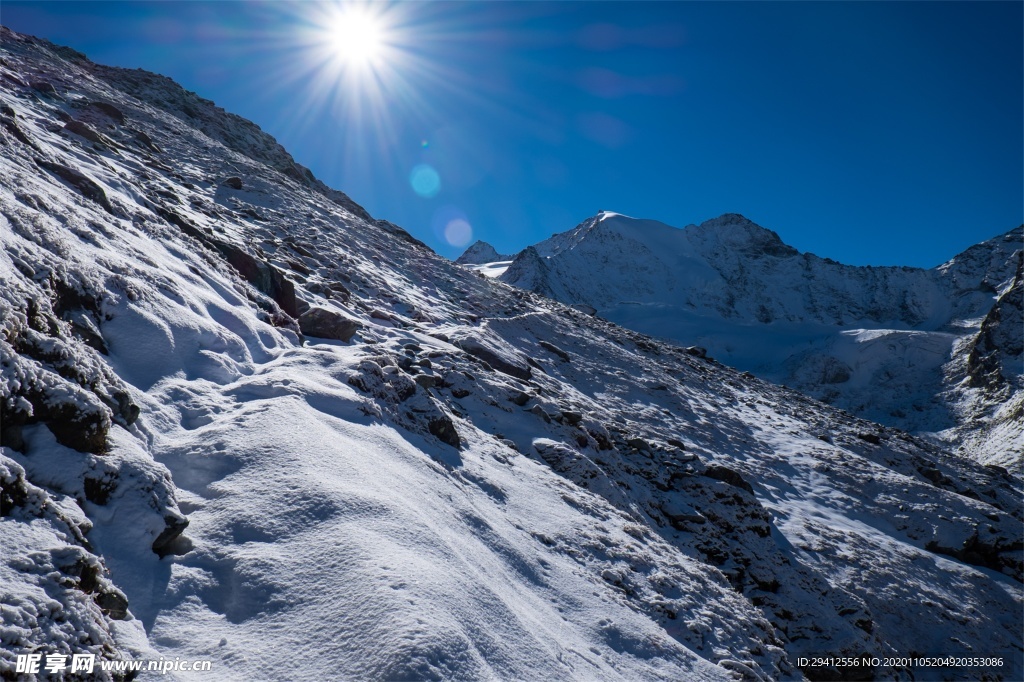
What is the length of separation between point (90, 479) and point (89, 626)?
1.37 meters

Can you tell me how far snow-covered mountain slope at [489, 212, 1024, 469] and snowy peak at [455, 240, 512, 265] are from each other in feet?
81.7

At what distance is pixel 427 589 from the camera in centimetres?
446

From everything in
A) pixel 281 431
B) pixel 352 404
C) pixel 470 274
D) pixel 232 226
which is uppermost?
pixel 470 274

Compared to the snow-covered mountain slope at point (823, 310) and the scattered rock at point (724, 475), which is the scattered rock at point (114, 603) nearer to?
the scattered rock at point (724, 475)

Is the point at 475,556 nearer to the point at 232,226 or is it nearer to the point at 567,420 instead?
the point at 567,420

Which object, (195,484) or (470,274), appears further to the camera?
(470,274)

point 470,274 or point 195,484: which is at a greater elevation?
A: point 470,274

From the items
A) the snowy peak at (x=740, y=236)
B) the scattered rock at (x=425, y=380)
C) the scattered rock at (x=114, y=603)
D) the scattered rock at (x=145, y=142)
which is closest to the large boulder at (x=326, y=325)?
the scattered rock at (x=425, y=380)

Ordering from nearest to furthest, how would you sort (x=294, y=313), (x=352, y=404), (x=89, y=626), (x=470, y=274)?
(x=89, y=626)
(x=352, y=404)
(x=294, y=313)
(x=470, y=274)

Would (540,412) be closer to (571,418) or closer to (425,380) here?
(571,418)

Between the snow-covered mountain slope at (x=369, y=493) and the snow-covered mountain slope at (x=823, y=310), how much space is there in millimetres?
27844

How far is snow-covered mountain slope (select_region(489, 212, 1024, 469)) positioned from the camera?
4719 cm

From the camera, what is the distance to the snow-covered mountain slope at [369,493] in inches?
153

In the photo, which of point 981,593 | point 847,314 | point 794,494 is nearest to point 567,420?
point 794,494
